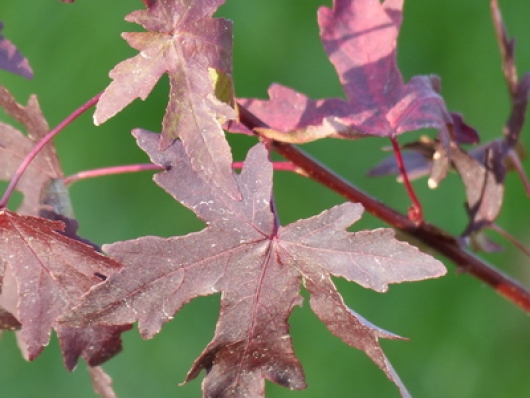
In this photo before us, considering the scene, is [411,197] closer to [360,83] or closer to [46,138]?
[360,83]

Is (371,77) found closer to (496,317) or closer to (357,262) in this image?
(357,262)

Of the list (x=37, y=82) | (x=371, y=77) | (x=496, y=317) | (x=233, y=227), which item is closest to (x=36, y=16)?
(x=37, y=82)

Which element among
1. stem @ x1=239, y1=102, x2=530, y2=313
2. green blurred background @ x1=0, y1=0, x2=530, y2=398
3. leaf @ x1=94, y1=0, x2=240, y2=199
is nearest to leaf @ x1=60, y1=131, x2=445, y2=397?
leaf @ x1=94, y1=0, x2=240, y2=199

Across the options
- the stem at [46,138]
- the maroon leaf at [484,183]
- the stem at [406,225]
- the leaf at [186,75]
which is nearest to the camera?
the leaf at [186,75]

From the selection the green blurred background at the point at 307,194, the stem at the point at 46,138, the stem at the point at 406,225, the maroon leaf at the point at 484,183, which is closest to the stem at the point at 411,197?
the stem at the point at 406,225

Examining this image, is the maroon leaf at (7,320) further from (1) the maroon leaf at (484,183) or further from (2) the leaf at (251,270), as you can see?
(1) the maroon leaf at (484,183)

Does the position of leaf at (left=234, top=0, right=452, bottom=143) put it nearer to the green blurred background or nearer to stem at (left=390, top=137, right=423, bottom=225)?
stem at (left=390, top=137, right=423, bottom=225)
